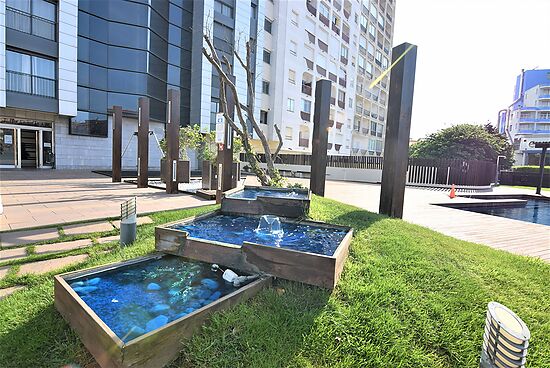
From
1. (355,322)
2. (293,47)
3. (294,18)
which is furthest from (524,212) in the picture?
(294,18)

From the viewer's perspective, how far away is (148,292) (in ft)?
7.91

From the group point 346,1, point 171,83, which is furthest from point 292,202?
point 346,1

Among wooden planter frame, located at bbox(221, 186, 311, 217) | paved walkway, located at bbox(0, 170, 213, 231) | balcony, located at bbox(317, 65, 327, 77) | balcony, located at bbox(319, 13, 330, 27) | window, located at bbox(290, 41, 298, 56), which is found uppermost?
balcony, located at bbox(319, 13, 330, 27)

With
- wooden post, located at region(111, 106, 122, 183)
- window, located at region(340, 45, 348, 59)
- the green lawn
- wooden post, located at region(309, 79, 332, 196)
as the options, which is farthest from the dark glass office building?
window, located at region(340, 45, 348, 59)

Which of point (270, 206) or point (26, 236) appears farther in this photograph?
point (270, 206)

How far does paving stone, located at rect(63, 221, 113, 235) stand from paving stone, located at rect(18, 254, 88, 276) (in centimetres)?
113

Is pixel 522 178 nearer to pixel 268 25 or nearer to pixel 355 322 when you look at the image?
pixel 268 25

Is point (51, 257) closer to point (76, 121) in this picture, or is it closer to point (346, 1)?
point (76, 121)

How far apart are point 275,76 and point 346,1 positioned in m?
16.6

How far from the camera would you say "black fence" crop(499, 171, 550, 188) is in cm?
2502

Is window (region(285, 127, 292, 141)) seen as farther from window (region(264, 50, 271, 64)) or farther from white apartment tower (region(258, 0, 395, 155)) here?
window (region(264, 50, 271, 64))

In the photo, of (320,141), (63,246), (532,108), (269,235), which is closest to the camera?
(269,235)

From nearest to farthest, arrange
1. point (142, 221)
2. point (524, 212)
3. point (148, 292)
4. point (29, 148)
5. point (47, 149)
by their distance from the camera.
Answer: point (148, 292) < point (142, 221) < point (524, 212) < point (29, 148) < point (47, 149)

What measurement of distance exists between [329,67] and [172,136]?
94.9 ft
